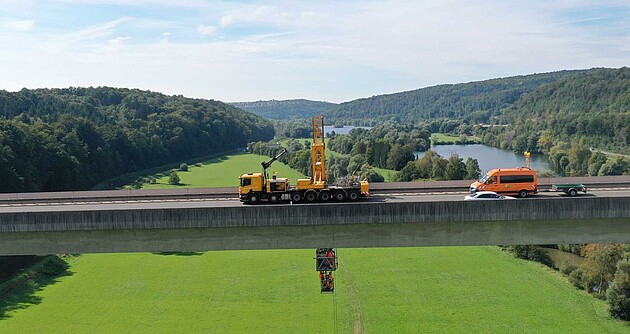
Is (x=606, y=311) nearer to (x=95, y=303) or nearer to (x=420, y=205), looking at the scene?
(x=420, y=205)

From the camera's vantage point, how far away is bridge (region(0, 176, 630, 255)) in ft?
79.8

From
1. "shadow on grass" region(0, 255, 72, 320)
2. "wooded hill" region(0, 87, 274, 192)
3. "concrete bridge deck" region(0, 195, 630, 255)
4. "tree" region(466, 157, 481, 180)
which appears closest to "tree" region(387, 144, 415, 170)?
"tree" region(466, 157, 481, 180)

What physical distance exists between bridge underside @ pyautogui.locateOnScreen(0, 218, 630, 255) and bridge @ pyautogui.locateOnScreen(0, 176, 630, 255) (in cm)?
5

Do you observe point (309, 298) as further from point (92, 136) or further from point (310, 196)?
point (92, 136)

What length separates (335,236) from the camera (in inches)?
992

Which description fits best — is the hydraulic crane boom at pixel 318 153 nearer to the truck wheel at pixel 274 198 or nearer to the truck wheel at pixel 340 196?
the truck wheel at pixel 340 196

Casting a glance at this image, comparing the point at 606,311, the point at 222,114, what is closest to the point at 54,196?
the point at 606,311

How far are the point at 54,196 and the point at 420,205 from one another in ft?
79.9

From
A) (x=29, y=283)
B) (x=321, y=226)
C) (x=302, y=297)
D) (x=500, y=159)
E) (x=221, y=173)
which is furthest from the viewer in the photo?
(x=500, y=159)

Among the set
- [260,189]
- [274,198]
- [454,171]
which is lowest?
[454,171]

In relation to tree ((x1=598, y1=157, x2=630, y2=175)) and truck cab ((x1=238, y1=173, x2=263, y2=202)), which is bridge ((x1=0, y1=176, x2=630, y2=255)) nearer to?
truck cab ((x1=238, y1=173, x2=263, y2=202))

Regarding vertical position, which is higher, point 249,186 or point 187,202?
point 249,186

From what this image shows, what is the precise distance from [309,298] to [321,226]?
77.7 ft

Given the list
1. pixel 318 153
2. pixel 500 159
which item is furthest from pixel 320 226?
pixel 500 159
